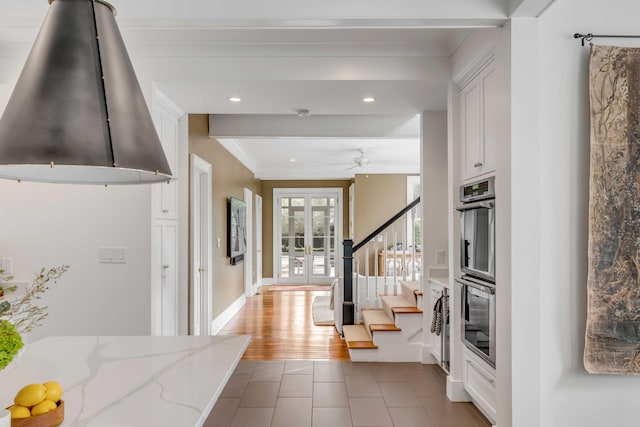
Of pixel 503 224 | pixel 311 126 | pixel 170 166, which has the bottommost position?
pixel 503 224

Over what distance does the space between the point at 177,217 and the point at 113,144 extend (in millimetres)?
2613

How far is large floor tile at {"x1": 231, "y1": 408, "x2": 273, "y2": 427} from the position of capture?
275 centimetres

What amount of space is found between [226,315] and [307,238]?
4.15m

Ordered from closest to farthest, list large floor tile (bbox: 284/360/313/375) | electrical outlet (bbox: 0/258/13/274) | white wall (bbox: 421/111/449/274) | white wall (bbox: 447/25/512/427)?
white wall (bbox: 447/25/512/427)
electrical outlet (bbox: 0/258/13/274)
large floor tile (bbox: 284/360/313/375)
white wall (bbox: 421/111/449/274)

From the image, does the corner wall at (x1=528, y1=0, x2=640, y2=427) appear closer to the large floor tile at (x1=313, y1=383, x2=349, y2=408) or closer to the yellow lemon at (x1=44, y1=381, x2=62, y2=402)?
the large floor tile at (x1=313, y1=383, x2=349, y2=408)

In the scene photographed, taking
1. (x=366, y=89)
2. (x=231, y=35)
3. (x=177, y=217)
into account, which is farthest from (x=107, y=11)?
(x=177, y=217)

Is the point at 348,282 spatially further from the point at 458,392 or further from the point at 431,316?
the point at 458,392

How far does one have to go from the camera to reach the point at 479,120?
2.75 metres

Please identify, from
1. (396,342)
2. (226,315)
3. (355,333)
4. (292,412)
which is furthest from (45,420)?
(226,315)

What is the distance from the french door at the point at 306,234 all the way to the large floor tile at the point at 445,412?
6538 millimetres

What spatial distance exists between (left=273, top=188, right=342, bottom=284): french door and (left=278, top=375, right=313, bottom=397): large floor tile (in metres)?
6.09

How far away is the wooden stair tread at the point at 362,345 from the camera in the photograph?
400cm

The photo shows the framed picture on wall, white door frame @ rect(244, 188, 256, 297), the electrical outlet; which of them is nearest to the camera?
the electrical outlet

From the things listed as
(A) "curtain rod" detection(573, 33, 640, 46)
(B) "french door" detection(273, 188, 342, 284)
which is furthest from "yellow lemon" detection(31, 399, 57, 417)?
(B) "french door" detection(273, 188, 342, 284)
